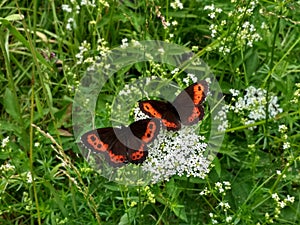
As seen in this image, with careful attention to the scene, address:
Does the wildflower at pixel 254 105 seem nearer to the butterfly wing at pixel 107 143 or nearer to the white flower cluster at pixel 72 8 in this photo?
the butterfly wing at pixel 107 143

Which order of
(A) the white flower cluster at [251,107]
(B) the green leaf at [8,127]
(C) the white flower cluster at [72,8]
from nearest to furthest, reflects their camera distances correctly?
(A) the white flower cluster at [251,107], (B) the green leaf at [8,127], (C) the white flower cluster at [72,8]

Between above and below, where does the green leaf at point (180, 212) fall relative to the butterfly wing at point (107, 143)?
below

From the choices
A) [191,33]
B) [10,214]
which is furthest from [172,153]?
[191,33]

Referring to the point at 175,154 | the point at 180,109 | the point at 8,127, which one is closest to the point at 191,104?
the point at 180,109

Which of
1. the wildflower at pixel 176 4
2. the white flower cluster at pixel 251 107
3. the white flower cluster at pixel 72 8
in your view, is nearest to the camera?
the white flower cluster at pixel 251 107

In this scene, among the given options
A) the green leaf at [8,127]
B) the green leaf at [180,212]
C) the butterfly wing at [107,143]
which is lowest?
the green leaf at [180,212]

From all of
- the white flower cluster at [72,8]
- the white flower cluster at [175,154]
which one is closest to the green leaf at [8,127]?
the white flower cluster at [72,8]

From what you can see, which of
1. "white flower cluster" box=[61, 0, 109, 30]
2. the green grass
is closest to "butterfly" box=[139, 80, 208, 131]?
the green grass

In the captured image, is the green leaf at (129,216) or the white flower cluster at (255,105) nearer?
the green leaf at (129,216)
